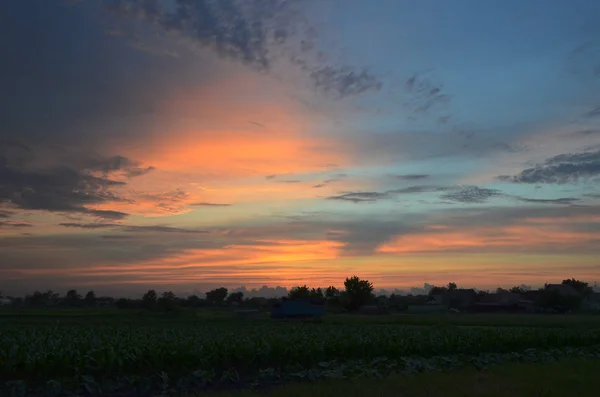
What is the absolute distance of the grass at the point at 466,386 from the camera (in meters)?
15.4

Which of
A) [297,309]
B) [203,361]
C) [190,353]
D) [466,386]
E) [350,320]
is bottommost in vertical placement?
[466,386]

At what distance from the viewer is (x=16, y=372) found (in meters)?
17.9

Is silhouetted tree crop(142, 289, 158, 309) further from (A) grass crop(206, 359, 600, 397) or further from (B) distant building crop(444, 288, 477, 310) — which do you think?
(A) grass crop(206, 359, 600, 397)

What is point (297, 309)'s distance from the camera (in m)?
74.6

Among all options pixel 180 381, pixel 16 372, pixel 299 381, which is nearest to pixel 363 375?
pixel 299 381

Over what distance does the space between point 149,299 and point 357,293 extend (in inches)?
1925

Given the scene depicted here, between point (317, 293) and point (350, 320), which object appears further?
point (317, 293)

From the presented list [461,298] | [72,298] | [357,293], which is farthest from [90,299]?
[461,298]

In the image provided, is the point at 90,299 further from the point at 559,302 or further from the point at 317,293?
the point at 559,302

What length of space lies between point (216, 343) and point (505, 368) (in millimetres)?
12144

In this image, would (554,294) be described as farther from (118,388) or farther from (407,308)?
(118,388)

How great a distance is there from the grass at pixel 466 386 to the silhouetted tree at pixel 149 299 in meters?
90.3

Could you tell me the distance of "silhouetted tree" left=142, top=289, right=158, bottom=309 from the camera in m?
105

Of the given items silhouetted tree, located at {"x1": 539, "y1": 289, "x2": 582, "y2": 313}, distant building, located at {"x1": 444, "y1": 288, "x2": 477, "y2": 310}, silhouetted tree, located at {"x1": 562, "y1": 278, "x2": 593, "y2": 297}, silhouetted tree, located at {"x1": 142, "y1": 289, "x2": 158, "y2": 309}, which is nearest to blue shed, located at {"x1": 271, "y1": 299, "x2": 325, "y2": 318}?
silhouetted tree, located at {"x1": 142, "y1": 289, "x2": 158, "y2": 309}
